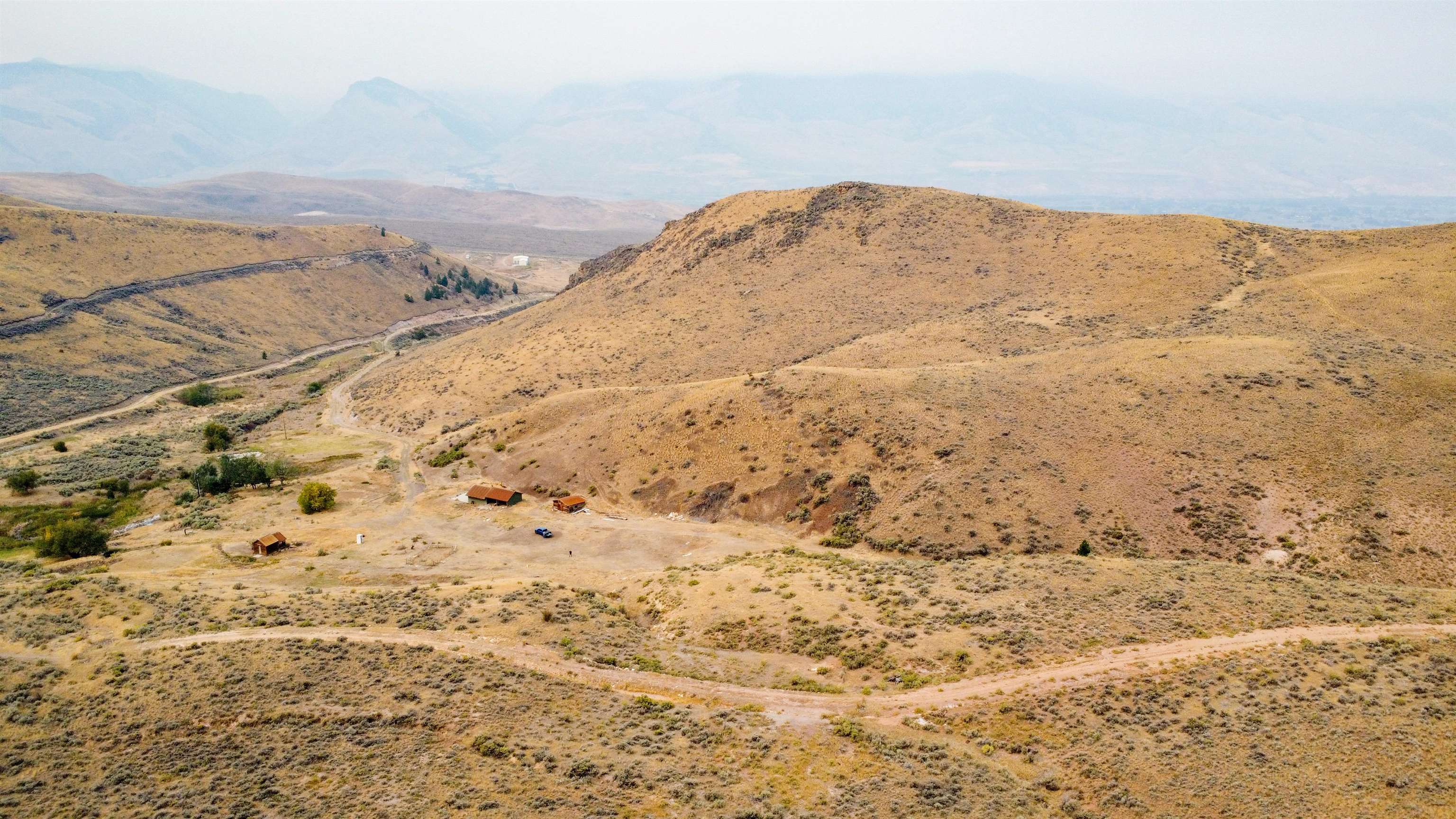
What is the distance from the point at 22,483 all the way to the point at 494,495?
3478cm

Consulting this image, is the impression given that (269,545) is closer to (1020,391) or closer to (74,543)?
(74,543)

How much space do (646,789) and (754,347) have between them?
60.5 metres

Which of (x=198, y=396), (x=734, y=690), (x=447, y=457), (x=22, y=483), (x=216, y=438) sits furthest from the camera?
(x=198, y=396)

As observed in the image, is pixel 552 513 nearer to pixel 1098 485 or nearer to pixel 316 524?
pixel 316 524

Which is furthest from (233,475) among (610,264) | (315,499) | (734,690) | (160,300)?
(160,300)

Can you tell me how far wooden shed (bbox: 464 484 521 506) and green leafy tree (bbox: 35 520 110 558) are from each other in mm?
20571

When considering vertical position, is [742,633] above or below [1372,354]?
below

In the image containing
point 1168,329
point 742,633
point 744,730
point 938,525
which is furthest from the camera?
point 1168,329

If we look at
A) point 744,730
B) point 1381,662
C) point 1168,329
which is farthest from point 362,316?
point 1381,662

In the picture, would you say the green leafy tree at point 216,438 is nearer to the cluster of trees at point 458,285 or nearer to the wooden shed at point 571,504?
the wooden shed at point 571,504

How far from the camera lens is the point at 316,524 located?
5250 cm

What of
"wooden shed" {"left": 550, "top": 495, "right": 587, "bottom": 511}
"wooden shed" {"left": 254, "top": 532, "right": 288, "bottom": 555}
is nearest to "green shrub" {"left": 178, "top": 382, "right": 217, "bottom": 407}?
"wooden shed" {"left": 254, "top": 532, "right": 288, "bottom": 555}

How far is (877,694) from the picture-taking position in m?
27.9

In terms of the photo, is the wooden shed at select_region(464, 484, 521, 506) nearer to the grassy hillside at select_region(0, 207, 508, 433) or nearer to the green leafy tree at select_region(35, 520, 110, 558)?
the green leafy tree at select_region(35, 520, 110, 558)
